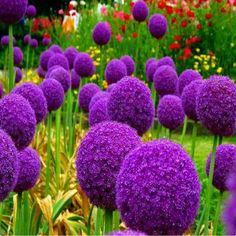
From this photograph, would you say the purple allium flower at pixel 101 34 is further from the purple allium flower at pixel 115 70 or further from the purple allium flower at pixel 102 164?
the purple allium flower at pixel 102 164

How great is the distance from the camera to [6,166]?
5.27 feet

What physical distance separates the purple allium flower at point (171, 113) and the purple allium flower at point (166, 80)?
22.6 inches

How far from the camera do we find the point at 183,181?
4.63 feet

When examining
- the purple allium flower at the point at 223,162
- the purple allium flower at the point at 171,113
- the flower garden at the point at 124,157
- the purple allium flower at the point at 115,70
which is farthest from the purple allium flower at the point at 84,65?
the purple allium flower at the point at 223,162

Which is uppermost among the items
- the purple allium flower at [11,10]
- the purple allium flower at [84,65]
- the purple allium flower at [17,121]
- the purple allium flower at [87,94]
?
the purple allium flower at [11,10]

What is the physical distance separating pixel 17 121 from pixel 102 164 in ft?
1.65

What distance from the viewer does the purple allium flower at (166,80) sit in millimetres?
4043

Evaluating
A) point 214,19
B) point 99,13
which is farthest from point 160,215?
point 99,13

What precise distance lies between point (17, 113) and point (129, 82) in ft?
1.46

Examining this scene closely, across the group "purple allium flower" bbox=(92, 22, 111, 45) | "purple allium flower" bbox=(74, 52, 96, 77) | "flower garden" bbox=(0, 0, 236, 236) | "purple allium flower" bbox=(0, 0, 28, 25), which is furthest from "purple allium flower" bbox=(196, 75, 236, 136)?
"purple allium flower" bbox=(92, 22, 111, 45)

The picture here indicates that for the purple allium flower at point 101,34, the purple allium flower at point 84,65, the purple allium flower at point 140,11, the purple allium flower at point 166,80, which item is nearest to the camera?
the purple allium flower at point 166,80

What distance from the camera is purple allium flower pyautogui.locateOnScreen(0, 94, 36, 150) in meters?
2.12

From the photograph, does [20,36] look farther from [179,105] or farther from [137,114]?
[137,114]

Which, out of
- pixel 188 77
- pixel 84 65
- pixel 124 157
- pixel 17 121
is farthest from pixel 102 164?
pixel 84 65
